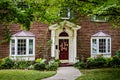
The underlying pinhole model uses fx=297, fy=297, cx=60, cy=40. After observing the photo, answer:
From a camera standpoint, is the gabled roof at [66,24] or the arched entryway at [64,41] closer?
the gabled roof at [66,24]

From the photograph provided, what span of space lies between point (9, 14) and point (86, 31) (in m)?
13.1

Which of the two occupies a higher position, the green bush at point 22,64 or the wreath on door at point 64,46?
the wreath on door at point 64,46

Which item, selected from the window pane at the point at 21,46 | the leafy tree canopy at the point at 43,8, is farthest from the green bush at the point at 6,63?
the leafy tree canopy at the point at 43,8

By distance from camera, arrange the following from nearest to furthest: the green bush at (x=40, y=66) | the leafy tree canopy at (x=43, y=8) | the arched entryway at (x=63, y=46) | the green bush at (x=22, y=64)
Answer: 1. the leafy tree canopy at (x=43, y=8)
2. the green bush at (x=40, y=66)
3. the green bush at (x=22, y=64)
4. the arched entryway at (x=63, y=46)

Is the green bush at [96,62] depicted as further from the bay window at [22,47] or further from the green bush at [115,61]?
the bay window at [22,47]

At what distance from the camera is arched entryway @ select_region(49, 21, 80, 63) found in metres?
27.8

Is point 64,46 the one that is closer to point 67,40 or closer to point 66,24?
point 67,40

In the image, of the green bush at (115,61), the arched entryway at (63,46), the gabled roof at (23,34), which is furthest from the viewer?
the arched entryway at (63,46)

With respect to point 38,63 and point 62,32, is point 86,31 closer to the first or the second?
point 62,32

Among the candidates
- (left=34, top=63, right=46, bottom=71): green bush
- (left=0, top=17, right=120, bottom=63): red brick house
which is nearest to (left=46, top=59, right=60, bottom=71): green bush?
(left=34, top=63, right=46, bottom=71): green bush

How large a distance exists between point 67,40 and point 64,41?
31cm

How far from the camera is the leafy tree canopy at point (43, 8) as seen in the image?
1600 cm

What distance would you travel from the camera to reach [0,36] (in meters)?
27.4

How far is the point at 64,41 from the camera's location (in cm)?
Answer: 2877
